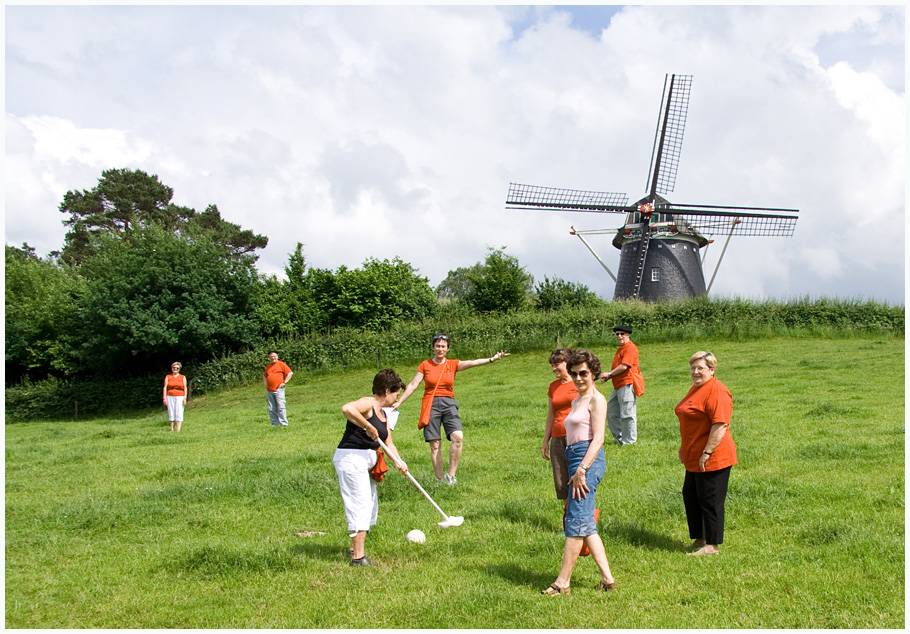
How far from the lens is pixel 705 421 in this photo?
650cm

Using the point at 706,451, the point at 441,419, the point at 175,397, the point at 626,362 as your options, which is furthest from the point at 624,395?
the point at 175,397

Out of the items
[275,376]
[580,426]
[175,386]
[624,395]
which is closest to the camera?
[580,426]

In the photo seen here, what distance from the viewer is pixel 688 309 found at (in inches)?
1371

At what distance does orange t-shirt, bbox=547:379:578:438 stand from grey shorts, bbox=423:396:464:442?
2115mm

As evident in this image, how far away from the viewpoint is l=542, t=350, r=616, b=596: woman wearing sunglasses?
5566 mm

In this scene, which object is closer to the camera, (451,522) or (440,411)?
(451,522)

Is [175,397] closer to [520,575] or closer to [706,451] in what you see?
[520,575]

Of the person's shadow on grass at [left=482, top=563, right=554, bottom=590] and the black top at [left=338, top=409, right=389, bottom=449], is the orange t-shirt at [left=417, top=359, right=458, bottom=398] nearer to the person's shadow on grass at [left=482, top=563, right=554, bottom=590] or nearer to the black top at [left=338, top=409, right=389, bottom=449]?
the black top at [left=338, top=409, right=389, bottom=449]

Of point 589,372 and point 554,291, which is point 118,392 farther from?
point 589,372

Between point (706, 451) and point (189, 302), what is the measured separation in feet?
105

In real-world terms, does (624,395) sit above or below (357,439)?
above

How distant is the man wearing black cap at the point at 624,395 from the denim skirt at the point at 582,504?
5815 mm

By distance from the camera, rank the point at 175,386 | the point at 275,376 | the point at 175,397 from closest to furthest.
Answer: the point at 275,376 < the point at 175,397 < the point at 175,386

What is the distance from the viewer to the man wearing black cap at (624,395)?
11.5 metres
